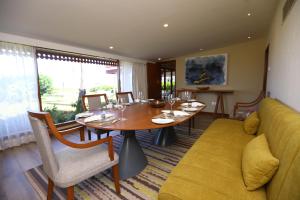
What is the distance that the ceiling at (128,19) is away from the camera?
1944mm

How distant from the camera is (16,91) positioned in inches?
105

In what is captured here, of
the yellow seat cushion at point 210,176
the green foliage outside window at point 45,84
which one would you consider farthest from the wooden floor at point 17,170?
the yellow seat cushion at point 210,176

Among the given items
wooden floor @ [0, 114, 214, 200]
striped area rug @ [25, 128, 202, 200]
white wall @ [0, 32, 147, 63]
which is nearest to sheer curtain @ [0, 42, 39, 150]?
white wall @ [0, 32, 147, 63]

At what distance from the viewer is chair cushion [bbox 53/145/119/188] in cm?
112

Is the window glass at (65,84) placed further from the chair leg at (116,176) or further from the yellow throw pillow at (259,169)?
the yellow throw pillow at (259,169)

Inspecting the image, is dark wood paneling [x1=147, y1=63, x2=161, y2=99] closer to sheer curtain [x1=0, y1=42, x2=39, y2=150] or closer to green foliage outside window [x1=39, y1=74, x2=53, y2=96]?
green foliage outside window [x1=39, y1=74, x2=53, y2=96]

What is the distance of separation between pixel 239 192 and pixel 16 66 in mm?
3701

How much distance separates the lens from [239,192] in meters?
0.89

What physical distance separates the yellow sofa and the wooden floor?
155cm

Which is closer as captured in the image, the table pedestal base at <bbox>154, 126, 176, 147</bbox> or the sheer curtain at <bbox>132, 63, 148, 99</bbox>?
the table pedestal base at <bbox>154, 126, 176, 147</bbox>

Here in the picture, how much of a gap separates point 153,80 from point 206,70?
2.17 m

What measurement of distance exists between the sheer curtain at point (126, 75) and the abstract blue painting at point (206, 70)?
2.11 meters

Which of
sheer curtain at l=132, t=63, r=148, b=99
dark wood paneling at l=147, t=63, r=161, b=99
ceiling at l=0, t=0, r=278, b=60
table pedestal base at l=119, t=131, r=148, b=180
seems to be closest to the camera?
table pedestal base at l=119, t=131, r=148, b=180

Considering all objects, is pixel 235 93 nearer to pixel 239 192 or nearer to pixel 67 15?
pixel 239 192
